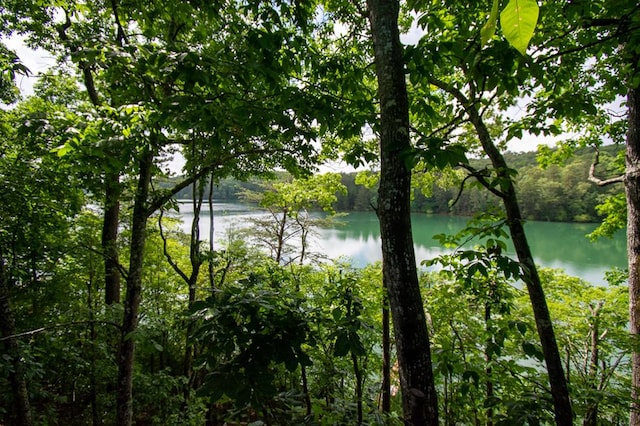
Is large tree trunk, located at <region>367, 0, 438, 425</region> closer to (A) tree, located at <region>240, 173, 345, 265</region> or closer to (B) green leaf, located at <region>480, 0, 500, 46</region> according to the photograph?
(B) green leaf, located at <region>480, 0, 500, 46</region>

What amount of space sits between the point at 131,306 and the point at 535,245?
28.0 metres

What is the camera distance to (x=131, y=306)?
121 inches

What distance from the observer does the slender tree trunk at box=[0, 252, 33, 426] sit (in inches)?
102

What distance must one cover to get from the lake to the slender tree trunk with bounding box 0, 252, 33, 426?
26.6 ft

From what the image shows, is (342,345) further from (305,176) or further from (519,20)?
(305,176)

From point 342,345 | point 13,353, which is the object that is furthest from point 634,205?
point 13,353

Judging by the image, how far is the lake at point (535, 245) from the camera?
14.9m

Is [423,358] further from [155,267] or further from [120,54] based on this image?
[155,267]

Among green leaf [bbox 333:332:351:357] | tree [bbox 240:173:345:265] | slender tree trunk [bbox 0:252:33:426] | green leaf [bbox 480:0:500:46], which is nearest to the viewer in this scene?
green leaf [bbox 480:0:500:46]

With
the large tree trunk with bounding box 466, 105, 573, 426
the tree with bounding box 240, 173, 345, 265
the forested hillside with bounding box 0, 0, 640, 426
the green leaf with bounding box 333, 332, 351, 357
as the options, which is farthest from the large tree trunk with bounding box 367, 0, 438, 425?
the tree with bounding box 240, 173, 345, 265

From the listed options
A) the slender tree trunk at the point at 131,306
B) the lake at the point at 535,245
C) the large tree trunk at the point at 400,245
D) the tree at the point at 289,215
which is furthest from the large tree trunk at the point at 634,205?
the lake at the point at 535,245

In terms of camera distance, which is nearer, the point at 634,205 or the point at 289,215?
the point at 634,205

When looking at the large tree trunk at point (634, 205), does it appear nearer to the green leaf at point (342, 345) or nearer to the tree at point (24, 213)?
the green leaf at point (342, 345)

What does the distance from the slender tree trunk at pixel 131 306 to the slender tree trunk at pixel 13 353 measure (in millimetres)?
788
